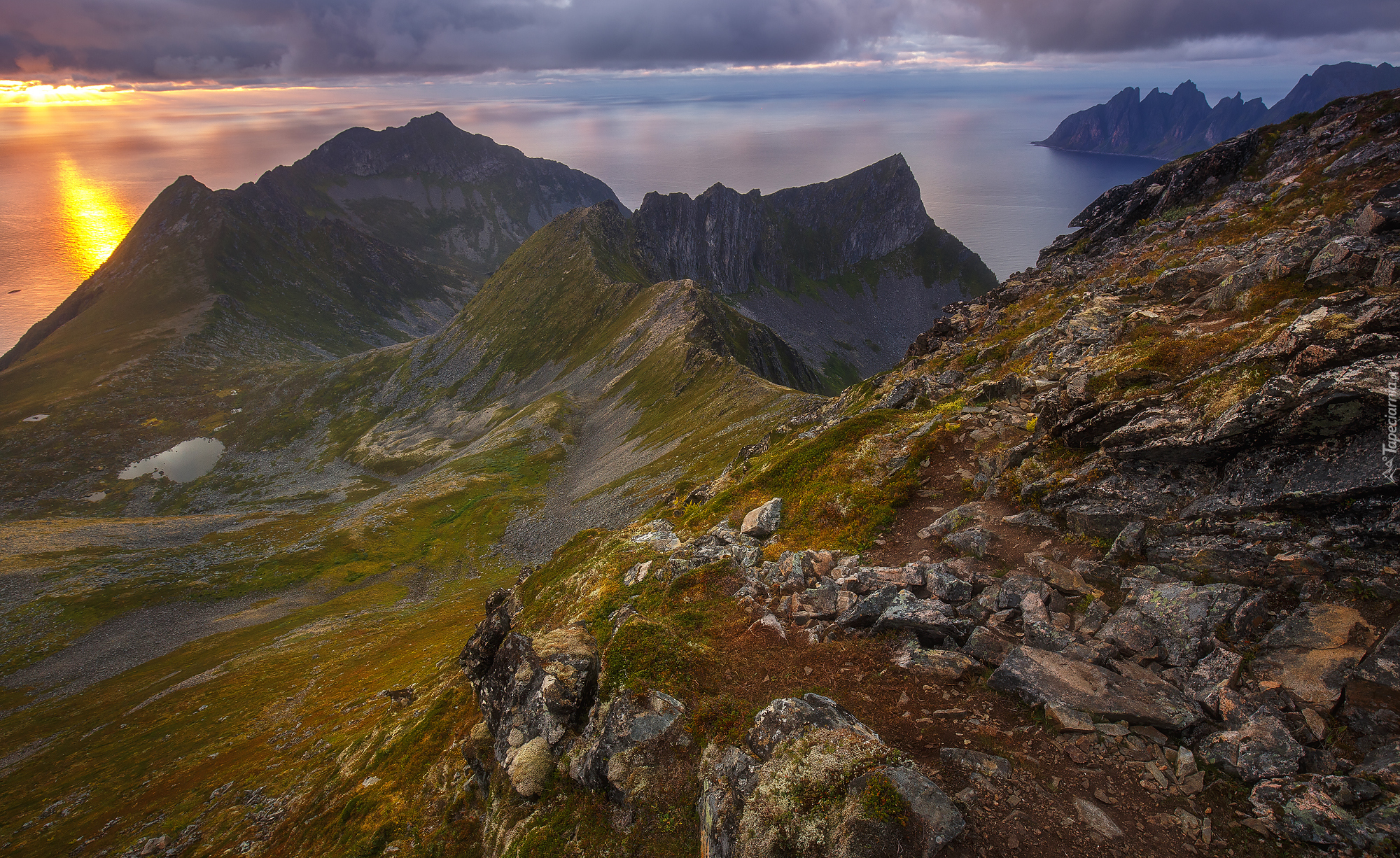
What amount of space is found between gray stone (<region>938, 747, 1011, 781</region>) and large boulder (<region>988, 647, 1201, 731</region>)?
2.07 m

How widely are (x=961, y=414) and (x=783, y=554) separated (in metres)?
13.6

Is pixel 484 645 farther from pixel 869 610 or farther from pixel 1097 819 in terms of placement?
pixel 1097 819

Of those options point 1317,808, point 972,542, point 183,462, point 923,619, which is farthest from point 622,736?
point 183,462

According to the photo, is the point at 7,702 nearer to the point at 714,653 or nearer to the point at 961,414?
the point at 714,653

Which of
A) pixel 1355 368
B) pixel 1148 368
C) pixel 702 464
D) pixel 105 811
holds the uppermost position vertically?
pixel 1355 368

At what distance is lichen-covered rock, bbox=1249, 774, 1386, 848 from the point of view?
9.13 meters

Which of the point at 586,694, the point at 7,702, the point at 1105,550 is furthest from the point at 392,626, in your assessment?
the point at 1105,550

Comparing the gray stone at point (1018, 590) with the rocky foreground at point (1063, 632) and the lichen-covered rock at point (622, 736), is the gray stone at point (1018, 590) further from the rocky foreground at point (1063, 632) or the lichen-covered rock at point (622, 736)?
the lichen-covered rock at point (622, 736)

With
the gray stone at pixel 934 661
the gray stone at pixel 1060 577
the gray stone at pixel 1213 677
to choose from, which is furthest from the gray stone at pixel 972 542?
the gray stone at pixel 1213 677

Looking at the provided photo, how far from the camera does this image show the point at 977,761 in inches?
500

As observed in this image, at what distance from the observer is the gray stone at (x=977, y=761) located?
12391mm

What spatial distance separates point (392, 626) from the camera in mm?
72688

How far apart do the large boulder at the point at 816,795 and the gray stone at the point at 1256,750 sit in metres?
5.34

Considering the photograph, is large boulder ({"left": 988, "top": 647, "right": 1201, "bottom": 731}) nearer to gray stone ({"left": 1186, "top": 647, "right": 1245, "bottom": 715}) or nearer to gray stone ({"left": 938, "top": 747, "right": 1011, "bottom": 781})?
gray stone ({"left": 1186, "top": 647, "right": 1245, "bottom": 715})
